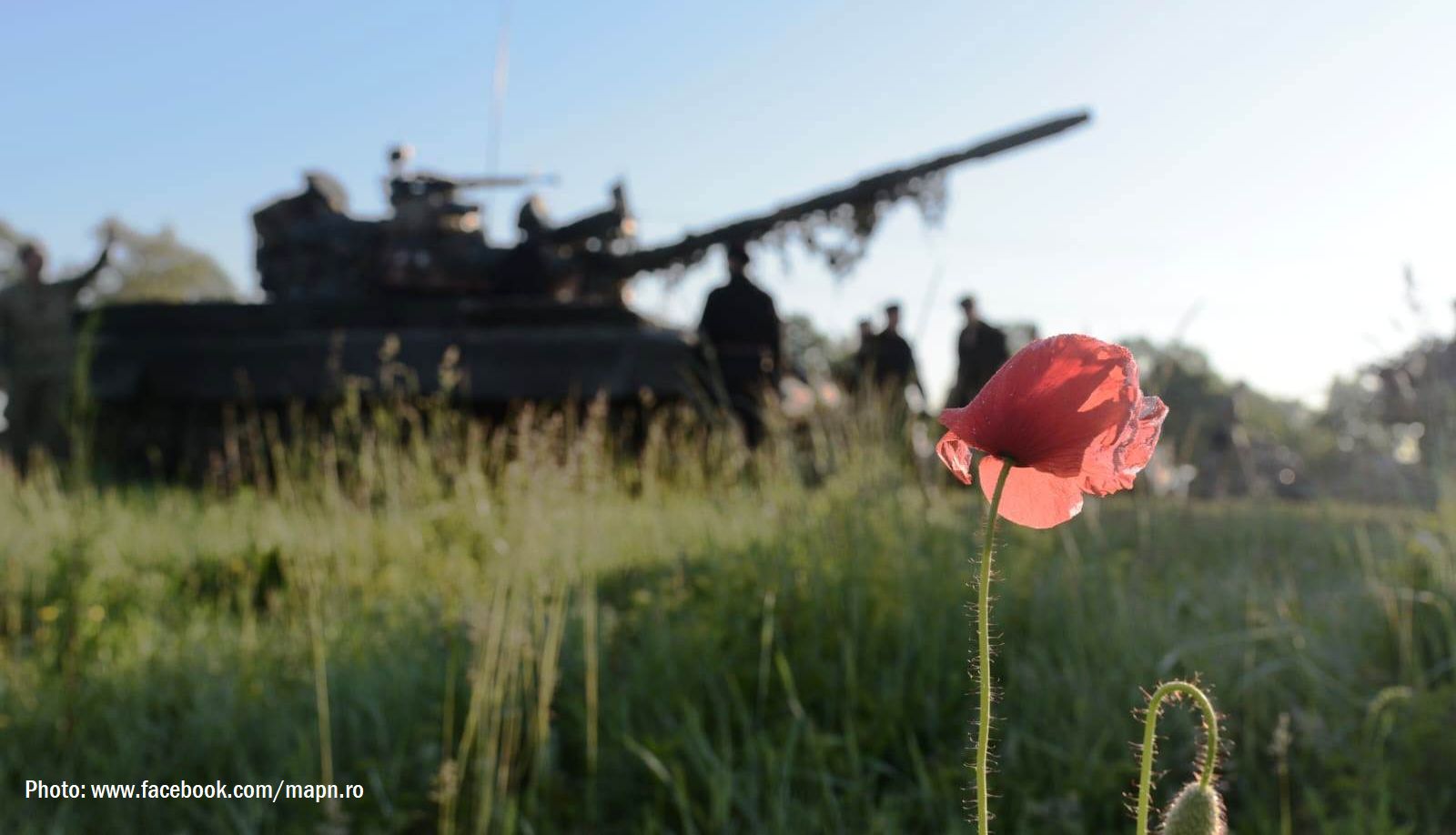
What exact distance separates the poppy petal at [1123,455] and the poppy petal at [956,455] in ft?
0.21

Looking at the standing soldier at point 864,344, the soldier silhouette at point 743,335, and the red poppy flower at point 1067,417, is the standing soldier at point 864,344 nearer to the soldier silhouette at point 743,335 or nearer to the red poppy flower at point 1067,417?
the soldier silhouette at point 743,335

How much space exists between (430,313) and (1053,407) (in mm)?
9816

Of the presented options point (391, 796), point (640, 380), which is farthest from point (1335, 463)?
point (391, 796)

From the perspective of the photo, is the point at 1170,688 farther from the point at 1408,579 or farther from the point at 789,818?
the point at 1408,579

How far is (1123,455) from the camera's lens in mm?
569

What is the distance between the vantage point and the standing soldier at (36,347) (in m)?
8.62

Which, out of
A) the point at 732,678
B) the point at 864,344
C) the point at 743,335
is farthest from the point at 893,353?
the point at 732,678

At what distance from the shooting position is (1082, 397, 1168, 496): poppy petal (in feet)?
1.85

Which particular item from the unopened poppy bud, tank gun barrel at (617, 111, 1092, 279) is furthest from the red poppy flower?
tank gun barrel at (617, 111, 1092, 279)

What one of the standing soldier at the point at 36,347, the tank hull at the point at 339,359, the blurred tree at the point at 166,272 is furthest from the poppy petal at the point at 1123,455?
the blurred tree at the point at 166,272

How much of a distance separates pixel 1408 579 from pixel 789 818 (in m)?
2.05

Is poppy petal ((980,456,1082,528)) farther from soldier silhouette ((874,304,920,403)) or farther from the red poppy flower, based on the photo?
soldier silhouette ((874,304,920,403))

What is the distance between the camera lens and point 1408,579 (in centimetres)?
332

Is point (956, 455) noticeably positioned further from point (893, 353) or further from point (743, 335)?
point (893, 353)
